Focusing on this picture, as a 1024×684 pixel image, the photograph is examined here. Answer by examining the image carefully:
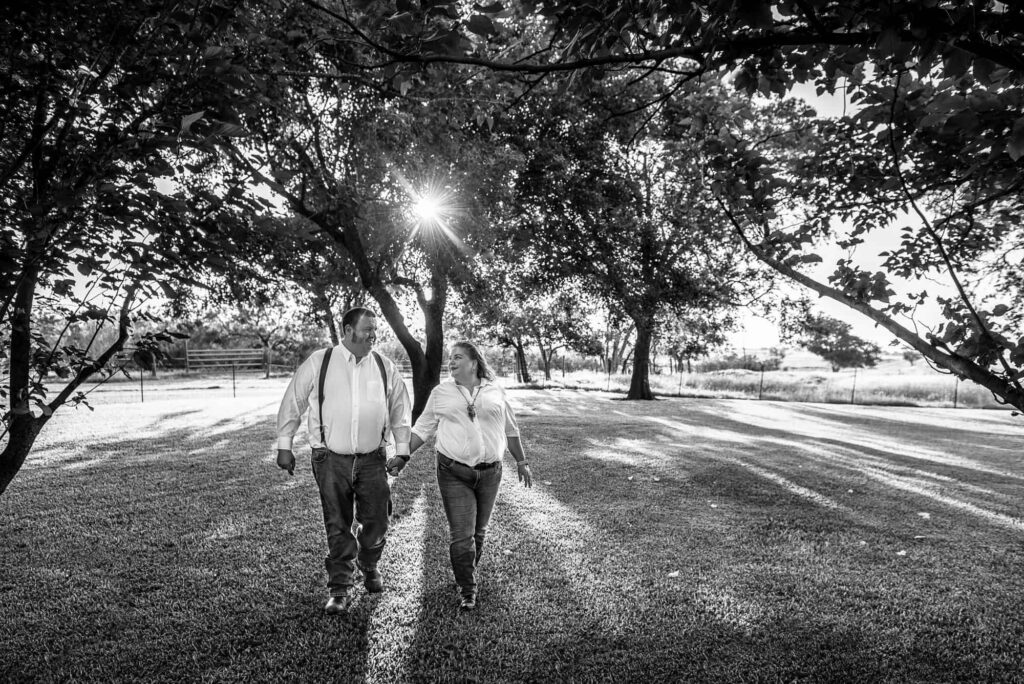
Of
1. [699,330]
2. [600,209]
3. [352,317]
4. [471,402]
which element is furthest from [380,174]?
[699,330]

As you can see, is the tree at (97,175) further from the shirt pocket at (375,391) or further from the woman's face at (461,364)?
the woman's face at (461,364)

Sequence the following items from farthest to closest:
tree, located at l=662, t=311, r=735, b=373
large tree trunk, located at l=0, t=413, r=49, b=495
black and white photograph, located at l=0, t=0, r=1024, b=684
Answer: tree, located at l=662, t=311, r=735, b=373 < large tree trunk, located at l=0, t=413, r=49, b=495 < black and white photograph, located at l=0, t=0, r=1024, b=684

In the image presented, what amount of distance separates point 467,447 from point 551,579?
5.07ft

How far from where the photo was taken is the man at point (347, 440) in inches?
149

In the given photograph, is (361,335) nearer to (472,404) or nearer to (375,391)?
(375,391)

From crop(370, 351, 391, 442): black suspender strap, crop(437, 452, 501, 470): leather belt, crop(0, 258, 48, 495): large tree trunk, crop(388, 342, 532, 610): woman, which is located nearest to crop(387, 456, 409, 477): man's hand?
crop(388, 342, 532, 610): woman

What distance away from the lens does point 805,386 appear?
32438 millimetres

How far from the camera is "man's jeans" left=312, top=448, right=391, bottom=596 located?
12.4ft

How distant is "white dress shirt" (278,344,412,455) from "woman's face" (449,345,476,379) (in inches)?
21.6

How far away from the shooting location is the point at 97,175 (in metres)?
2.20

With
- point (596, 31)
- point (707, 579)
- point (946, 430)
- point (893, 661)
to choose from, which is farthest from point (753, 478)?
point (946, 430)

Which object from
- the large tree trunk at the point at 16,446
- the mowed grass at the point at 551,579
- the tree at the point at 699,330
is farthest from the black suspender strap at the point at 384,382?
the tree at the point at 699,330

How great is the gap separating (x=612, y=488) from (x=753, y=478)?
2.46 m

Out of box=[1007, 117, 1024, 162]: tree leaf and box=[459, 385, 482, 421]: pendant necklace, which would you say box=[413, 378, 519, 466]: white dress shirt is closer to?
box=[459, 385, 482, 421]: pendant necklace
